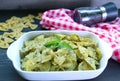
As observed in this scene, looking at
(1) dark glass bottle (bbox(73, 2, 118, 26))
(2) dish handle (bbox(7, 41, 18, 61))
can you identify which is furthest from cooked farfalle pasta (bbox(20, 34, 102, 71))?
(1) dark glass bottle (bbox(73, 2, 118, 26))

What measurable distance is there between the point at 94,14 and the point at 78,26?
0.28 ft

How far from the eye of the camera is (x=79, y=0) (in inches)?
41.8

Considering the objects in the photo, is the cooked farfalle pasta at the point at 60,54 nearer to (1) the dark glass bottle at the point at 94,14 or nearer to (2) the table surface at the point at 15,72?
(2) the table surface at the point at 15,72

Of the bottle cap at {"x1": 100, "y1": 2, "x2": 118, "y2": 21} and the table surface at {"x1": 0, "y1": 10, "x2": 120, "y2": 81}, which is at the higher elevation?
the bottle cap at {"x1": 100, "y1": 2, "x2": 118, "y2": 21}

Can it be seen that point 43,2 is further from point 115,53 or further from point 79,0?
point 115,53

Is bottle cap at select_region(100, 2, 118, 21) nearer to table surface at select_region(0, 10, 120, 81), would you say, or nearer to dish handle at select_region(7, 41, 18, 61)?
table surface at select_region(0, 10, 120, 81)

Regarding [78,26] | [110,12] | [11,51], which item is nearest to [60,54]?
[11,51]

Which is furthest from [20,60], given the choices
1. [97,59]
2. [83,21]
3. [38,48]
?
[83,21]

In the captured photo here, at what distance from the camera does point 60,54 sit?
24.8 inches

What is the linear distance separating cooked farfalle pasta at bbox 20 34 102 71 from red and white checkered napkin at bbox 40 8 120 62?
10 cm

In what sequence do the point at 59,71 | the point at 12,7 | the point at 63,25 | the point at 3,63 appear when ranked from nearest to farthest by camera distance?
the point at 59,71 < the point at 3,63 < the point at 63,25 < the point at 12,7

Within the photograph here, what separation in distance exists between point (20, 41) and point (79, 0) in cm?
43

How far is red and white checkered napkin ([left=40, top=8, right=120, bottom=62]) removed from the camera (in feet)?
2.65

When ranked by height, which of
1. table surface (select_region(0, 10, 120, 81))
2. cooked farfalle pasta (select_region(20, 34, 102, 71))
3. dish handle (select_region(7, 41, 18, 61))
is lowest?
table surface (select_region(0, 10, 120, 81))
